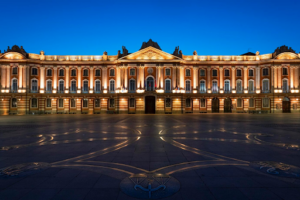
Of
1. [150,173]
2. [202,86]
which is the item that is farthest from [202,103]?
[150,173]

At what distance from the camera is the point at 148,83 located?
154 feet

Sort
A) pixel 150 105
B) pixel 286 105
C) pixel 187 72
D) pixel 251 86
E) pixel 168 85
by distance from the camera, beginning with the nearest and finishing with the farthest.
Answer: pixel 168 85 < pixel 150 105 < pixel 286 105 < pixel 187 72 < pixel 251 86

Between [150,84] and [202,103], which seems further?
[202,103]

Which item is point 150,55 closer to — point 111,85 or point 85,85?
point 111,85

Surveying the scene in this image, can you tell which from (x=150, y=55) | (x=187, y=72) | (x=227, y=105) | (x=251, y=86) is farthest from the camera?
(x=251, y=86)

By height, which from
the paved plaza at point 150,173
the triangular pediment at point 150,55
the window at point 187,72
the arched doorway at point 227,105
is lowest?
the paved plaza at point 150,173

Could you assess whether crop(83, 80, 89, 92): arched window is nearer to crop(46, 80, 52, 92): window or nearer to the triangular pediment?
crop(46, 80, 52, 92): window

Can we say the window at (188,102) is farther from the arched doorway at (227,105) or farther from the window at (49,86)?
the window at (49,86)

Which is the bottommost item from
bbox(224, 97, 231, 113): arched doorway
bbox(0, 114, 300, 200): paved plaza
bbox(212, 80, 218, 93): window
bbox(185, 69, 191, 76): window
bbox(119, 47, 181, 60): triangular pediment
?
bbox(0, 114, 300, 200): paved plaza

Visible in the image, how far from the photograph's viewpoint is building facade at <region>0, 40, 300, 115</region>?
152 ft

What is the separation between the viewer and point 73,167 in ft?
19.3

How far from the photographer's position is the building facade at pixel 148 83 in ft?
152

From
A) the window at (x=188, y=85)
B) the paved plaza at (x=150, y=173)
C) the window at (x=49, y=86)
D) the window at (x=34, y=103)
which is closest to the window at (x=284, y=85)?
the window at (x=188, y=85)

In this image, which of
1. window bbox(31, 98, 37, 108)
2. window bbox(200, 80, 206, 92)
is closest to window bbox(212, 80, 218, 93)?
window bbox(200, 80, 206, 92)
